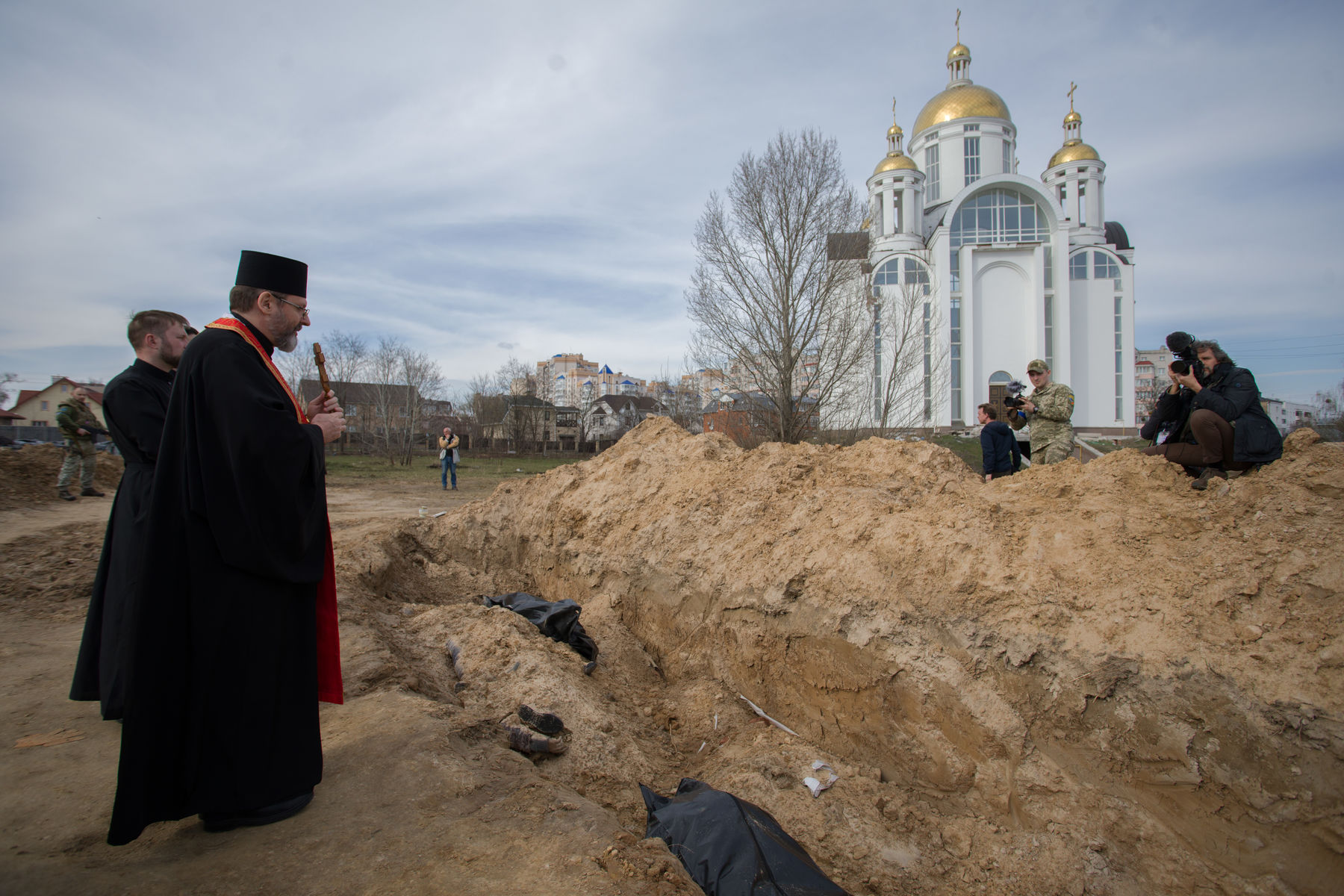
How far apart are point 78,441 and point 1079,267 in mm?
37318

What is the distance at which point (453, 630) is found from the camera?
16.1ft

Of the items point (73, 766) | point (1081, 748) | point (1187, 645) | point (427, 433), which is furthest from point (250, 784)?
point (427, 433)

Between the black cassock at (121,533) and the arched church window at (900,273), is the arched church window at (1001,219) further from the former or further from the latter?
the black cassock at (121,533)

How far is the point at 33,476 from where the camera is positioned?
36.9ft

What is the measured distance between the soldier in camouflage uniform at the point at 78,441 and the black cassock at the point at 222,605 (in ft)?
31.2

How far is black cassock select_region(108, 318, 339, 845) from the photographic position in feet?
7.19

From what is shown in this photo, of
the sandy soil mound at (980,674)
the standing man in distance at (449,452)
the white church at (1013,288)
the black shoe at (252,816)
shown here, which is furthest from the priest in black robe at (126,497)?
the white church at (1013,288)

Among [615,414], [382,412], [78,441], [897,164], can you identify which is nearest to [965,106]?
[897,164]

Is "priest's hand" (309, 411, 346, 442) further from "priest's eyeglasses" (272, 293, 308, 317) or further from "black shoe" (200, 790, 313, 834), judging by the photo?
"black shoe" (200, 790, 313, 834)

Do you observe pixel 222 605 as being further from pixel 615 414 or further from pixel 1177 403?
pixel 615 414

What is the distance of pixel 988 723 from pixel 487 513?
20.0 feet

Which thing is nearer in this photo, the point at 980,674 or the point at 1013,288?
the point at 980,674

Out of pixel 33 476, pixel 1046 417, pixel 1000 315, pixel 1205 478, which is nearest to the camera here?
→ pixel 1205 478

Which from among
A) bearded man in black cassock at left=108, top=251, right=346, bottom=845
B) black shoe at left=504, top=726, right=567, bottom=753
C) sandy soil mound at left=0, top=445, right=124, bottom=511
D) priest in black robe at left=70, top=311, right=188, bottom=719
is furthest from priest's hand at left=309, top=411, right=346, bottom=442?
sandy soil mound at left=0, top=445, right=124, bottom=511
